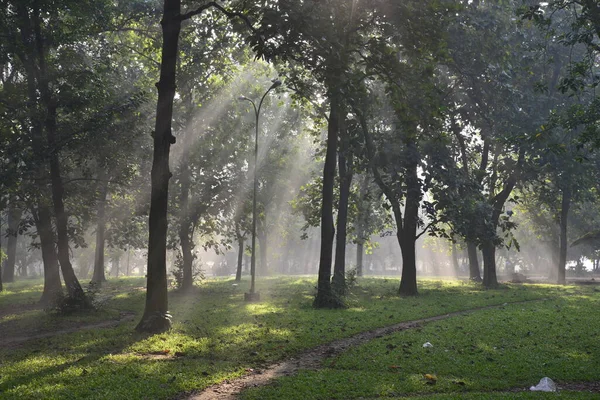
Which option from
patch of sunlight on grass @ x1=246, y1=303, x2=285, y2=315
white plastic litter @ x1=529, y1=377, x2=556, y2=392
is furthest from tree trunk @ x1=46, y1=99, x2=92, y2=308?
white plastic litter @ x1=529, y1=377, x2=556, y2=392

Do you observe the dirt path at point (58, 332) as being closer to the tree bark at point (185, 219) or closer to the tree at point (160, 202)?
the tree at point (160, 202)

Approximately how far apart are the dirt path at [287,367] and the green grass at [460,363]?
0.37 m

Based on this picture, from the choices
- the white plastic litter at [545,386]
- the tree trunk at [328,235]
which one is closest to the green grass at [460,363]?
the white plastic litter at [545,386]

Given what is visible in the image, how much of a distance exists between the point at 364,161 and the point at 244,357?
57.4ft

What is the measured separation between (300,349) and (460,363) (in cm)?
393

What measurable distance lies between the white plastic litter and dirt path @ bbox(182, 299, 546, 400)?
4.24 meters

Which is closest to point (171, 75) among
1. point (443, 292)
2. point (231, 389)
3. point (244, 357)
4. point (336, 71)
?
point (336, 71)

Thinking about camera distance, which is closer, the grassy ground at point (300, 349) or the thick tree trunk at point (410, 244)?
the grassy ground at point (300, 349)

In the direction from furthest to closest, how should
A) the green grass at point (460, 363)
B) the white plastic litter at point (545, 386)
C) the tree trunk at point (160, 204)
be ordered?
1. the tree trunk at point (160, 204)
2. the green grass at point (460, 363)
3. the white plastic litter at point (545, 386)

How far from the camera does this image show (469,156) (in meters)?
38.1

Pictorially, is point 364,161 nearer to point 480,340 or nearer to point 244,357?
point 480,340

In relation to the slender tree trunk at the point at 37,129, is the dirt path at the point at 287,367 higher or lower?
lower

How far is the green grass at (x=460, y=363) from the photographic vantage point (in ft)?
29.3

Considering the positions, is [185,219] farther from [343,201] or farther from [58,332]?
[58,332]
